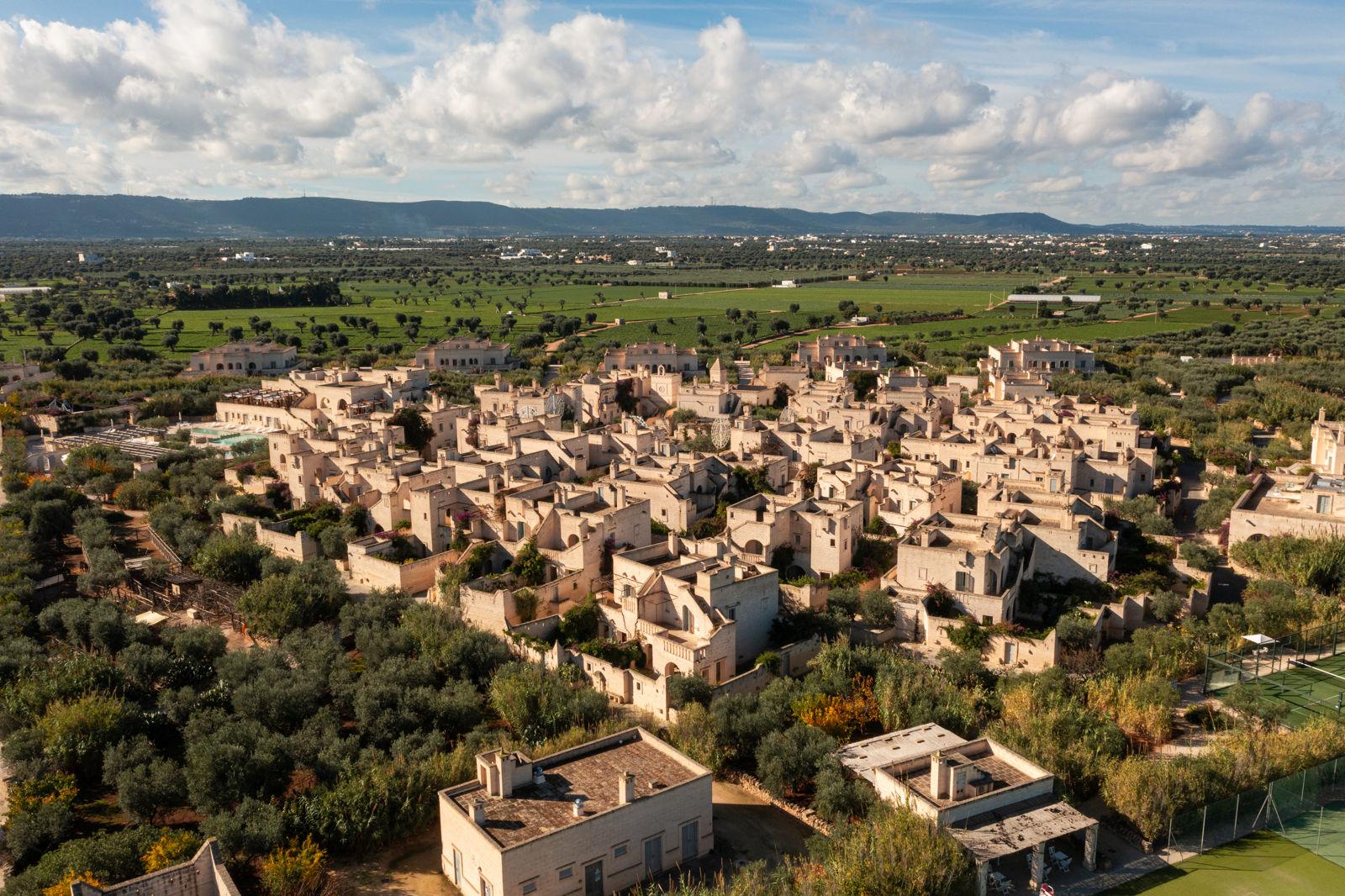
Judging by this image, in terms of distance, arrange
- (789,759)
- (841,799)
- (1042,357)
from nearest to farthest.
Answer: (841,799)
(789,759)
(1042,357)

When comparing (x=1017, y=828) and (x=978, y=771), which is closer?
(x=1017, y=828)

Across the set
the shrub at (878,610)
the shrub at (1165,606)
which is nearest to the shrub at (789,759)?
the shrub at (878,610)

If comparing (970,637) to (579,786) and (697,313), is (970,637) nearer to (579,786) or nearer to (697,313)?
(579,786)

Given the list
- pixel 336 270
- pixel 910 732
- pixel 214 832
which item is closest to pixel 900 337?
pixel 910 732

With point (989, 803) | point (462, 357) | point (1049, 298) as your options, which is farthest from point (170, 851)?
point (1049, 298)

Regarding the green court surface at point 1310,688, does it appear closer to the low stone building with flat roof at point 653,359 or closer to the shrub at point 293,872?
the shrub at point 293,872

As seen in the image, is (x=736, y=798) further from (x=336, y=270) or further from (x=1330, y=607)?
(x=336, y=270)
